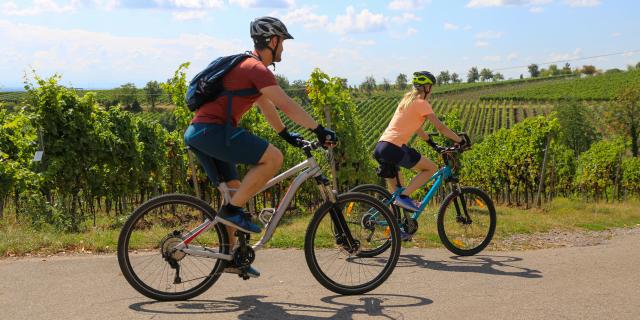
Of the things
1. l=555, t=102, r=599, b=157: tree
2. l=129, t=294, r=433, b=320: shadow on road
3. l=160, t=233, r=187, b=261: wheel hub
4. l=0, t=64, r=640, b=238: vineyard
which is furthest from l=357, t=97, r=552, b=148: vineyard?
l=160, t=233, r=187, b=261: wheel hub

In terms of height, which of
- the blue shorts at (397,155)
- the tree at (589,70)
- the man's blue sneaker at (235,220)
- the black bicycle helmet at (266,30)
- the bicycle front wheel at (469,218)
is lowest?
the bicycle front wheel at (469,218)

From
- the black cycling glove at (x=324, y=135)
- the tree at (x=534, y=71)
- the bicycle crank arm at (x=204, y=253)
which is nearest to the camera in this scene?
the black cycling glove at (x=324, y=135)

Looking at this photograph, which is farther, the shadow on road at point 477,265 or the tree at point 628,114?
the tree at point 628,114

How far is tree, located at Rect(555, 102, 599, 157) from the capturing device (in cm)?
8350

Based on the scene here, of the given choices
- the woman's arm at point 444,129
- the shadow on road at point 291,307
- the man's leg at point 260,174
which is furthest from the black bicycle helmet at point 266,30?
the woman's arm at point 444,129

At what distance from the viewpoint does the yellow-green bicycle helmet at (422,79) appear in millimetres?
6566

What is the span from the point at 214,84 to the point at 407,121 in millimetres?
2937

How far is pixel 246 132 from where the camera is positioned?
14.1ft

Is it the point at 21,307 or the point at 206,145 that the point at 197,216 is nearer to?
the point at 206,145

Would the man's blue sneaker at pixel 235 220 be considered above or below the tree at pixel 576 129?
below

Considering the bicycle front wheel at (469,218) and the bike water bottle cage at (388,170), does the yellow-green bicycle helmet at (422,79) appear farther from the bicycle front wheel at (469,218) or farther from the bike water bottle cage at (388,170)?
the bicycle front wheel at (469,218)

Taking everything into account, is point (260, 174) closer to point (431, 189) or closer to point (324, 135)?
point (324, 135)

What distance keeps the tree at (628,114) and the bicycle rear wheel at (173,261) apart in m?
82.7

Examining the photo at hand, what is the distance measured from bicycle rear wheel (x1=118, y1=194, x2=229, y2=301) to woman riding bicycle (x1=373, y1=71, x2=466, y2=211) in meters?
2.61
